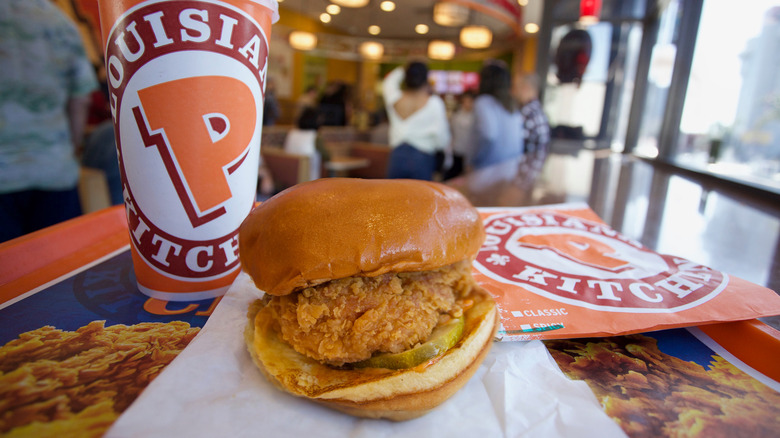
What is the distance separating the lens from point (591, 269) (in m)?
1.05

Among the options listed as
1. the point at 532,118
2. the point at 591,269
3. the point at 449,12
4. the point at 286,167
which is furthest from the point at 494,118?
the point at 449,12

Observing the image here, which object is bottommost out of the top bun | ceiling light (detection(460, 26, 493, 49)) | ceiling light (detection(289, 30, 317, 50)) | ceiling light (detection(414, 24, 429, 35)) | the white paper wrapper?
the white paper wrapper

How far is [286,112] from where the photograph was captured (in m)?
14.0

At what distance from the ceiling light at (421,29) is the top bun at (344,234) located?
16078 millimetres

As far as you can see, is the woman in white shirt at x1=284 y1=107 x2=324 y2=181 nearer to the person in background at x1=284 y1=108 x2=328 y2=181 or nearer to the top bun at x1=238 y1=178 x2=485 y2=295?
the person in background at x1=284 y1=108 x2=328 y2=181

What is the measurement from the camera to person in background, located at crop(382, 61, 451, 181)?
4.27 m

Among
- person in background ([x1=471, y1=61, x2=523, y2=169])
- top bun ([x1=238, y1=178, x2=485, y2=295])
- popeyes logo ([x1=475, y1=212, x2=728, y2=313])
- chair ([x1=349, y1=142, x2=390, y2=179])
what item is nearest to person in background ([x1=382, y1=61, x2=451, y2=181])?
person in background ([x1=471, y1=61, x2=523, y2=169])

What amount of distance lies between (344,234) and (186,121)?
1.33 ft

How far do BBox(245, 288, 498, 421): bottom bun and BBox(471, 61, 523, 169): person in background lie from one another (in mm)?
3715

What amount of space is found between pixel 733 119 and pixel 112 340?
185 inches

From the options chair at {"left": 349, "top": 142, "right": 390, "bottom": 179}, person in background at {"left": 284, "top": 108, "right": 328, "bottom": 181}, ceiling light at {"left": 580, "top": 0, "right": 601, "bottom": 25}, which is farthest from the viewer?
chair at {"left": 349, "top": 142, "right": 390, "bottom": 179}

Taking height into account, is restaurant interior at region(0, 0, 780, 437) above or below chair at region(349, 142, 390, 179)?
above

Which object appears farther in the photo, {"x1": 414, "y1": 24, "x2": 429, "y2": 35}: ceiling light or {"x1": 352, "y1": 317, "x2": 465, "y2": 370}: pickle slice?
{"x1": 414, "y1": 24, "x2": 429, "y2": 35}: ceiling light

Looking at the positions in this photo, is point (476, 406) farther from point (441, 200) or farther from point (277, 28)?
point (277, 28)
